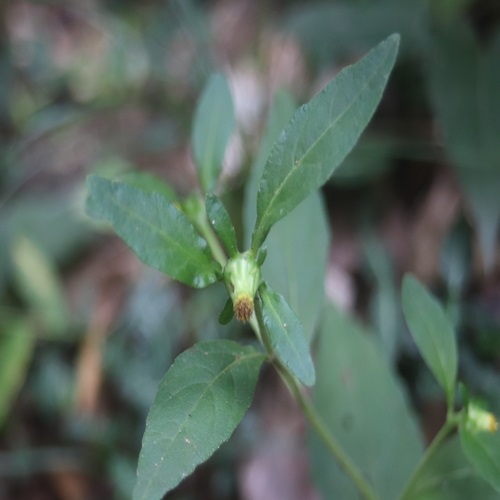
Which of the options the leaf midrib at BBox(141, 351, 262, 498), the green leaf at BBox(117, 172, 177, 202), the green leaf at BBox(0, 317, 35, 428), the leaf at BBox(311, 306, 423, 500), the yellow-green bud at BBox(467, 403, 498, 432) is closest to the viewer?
the leaf midrib at BBox(141, 351, 262, 498)

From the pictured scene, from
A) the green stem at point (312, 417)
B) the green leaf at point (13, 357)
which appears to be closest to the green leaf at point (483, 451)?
the green stem at point (312, 417)

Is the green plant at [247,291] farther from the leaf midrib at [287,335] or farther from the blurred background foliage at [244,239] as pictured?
the blurred background foliage at [244,239]

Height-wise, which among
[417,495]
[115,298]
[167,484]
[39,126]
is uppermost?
[167,484]

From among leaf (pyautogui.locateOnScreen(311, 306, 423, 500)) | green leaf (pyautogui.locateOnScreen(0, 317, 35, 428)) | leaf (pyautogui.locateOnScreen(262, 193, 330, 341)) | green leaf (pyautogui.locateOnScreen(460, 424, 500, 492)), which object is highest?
leaf (pyautogui.locateOnScreen(262, 193, 330, 341))

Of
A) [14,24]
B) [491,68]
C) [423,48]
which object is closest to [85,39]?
[14,24]

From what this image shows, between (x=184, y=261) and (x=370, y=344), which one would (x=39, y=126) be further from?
(x=184, y=261)

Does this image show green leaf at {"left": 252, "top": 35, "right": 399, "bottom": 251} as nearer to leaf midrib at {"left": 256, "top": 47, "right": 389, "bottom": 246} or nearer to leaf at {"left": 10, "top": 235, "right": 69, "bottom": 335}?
leaf midrib at {"left": 256, "top": 47, "right": 389, "bottom": 246}

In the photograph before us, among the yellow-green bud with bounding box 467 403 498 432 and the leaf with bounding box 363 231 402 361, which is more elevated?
the yellow-green bud with bounding box 467 403 498 432

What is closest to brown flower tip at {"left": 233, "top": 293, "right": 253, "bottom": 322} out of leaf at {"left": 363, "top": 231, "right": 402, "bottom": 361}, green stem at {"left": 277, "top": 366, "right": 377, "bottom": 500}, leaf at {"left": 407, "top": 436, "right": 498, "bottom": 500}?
green stem at {"left": 277, "top": 366, "right": 377, "bottom": 500}
